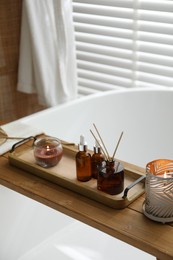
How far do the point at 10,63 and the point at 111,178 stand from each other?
1.38 metres

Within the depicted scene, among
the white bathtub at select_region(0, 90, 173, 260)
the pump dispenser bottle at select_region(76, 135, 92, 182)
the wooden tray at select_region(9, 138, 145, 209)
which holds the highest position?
the pump dispenser bottle at select_region(76, 135, 92, 182)

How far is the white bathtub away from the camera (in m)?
1.86

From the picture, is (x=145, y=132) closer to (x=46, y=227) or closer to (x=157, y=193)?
(x=46, y=227)

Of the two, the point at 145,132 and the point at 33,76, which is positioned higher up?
the point at 33,76

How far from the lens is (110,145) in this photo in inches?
91.1

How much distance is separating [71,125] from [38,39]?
0.50 m

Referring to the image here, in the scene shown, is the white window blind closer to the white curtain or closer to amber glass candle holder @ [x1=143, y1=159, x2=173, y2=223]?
the white curtain

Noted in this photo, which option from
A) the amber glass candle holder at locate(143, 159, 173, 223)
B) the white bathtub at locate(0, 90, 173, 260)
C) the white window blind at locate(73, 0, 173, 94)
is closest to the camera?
the amber glass candle holder at locate(143, 159, 173, 223)

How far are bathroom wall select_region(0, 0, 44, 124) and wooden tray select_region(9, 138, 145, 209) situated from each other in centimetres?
87

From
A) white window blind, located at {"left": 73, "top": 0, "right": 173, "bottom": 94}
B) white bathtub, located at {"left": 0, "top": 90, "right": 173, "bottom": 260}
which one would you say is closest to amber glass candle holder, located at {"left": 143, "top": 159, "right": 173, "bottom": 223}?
white bathtub, located at {"left": 0, "top": 90, "right": 173, "bottom": 260}

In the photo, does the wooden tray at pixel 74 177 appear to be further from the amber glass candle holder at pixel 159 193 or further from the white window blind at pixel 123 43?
the white window blind at pixel 123 43

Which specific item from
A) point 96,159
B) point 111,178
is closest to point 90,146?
point 96,159

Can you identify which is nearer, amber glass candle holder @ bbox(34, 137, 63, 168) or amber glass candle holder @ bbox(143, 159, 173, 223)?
amber glass candle holder @ bbox(143, 159, 173, 223)

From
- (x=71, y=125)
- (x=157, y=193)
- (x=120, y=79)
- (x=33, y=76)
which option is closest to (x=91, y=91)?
(x=120, y=79)
